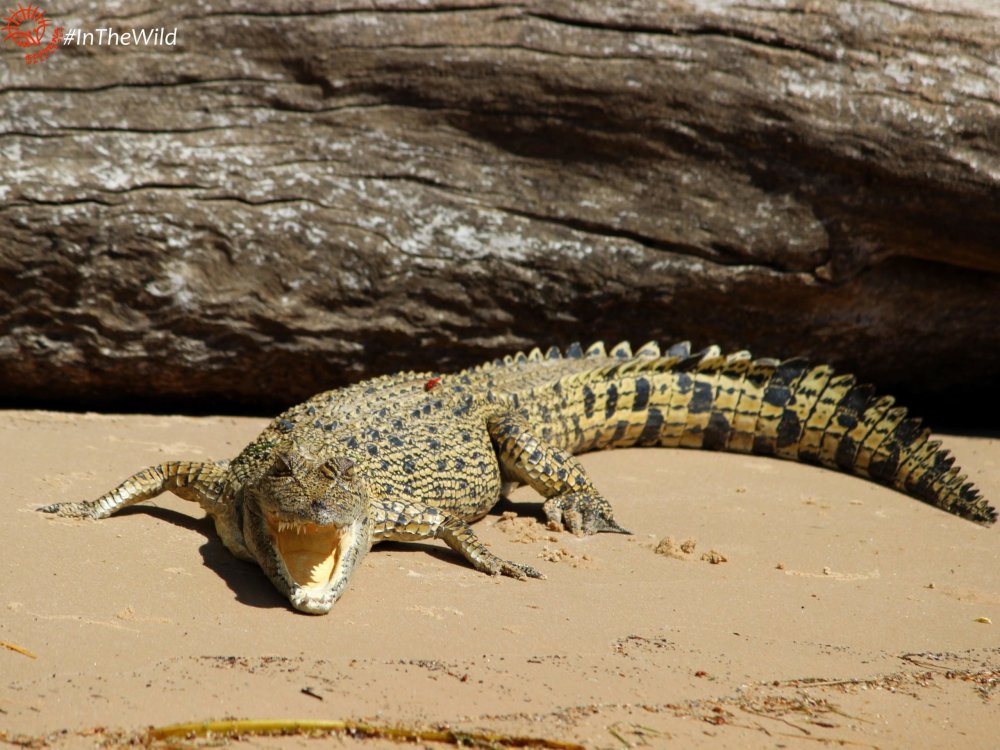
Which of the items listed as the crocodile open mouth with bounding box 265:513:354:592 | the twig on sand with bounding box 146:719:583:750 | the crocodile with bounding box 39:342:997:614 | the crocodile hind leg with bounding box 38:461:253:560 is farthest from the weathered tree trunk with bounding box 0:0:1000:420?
the twig on sand with bounding box 146:719:583:750

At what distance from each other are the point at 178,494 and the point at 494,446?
163cm

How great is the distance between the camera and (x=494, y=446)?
548 centimetres

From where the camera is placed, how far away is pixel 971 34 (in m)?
6.23

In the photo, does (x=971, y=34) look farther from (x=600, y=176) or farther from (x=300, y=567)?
(x=300, y=567)

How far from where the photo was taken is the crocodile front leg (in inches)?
172

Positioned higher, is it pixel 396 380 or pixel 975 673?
pixel 396 380

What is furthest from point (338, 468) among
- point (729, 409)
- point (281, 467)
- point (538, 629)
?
point (729, 409)

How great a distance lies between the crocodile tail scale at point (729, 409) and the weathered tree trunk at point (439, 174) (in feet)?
1.69

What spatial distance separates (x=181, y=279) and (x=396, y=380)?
1492mm

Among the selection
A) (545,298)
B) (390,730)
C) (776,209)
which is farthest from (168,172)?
→ (390,730)

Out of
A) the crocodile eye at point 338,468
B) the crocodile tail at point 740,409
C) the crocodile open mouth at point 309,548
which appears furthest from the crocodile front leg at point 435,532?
the crocodile tail at point 740,409

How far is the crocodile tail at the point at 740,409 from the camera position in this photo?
6121 millimetres

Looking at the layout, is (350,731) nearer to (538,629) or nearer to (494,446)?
(538,629)

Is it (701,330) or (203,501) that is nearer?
(203,501)
